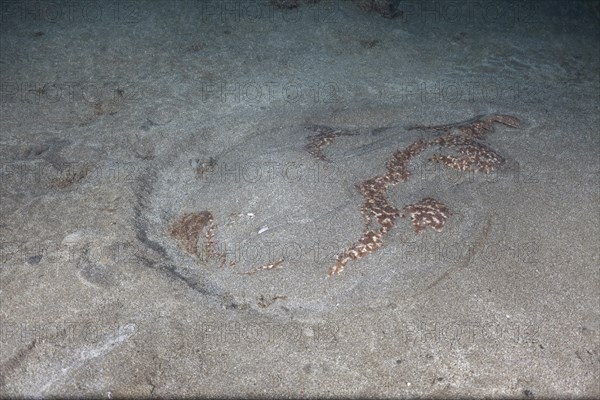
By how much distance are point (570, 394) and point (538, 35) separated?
5248mm

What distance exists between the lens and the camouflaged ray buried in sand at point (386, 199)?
279cm

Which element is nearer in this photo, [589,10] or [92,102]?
[92,102]

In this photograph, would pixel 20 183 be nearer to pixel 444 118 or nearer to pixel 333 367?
pixel 333 367

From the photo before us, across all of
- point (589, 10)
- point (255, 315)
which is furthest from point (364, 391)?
point (589, 10)

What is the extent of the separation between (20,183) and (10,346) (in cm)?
154

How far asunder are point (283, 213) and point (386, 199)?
2.21 feet

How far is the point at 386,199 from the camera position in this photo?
3.06 metres

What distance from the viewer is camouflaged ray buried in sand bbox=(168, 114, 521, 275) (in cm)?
279

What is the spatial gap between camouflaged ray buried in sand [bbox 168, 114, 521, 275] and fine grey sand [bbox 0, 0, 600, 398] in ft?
0.06

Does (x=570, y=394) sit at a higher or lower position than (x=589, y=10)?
lower

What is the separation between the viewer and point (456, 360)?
2328mm

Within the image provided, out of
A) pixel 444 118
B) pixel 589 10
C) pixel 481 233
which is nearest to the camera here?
pixel 481 233

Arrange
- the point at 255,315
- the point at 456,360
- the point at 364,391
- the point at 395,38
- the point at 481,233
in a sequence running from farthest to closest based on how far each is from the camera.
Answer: the point at 395,38, the point at 481,233, the point at 255,315, the point at 456,360, the point at 364,391

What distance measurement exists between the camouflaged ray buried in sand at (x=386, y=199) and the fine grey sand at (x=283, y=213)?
2cm
